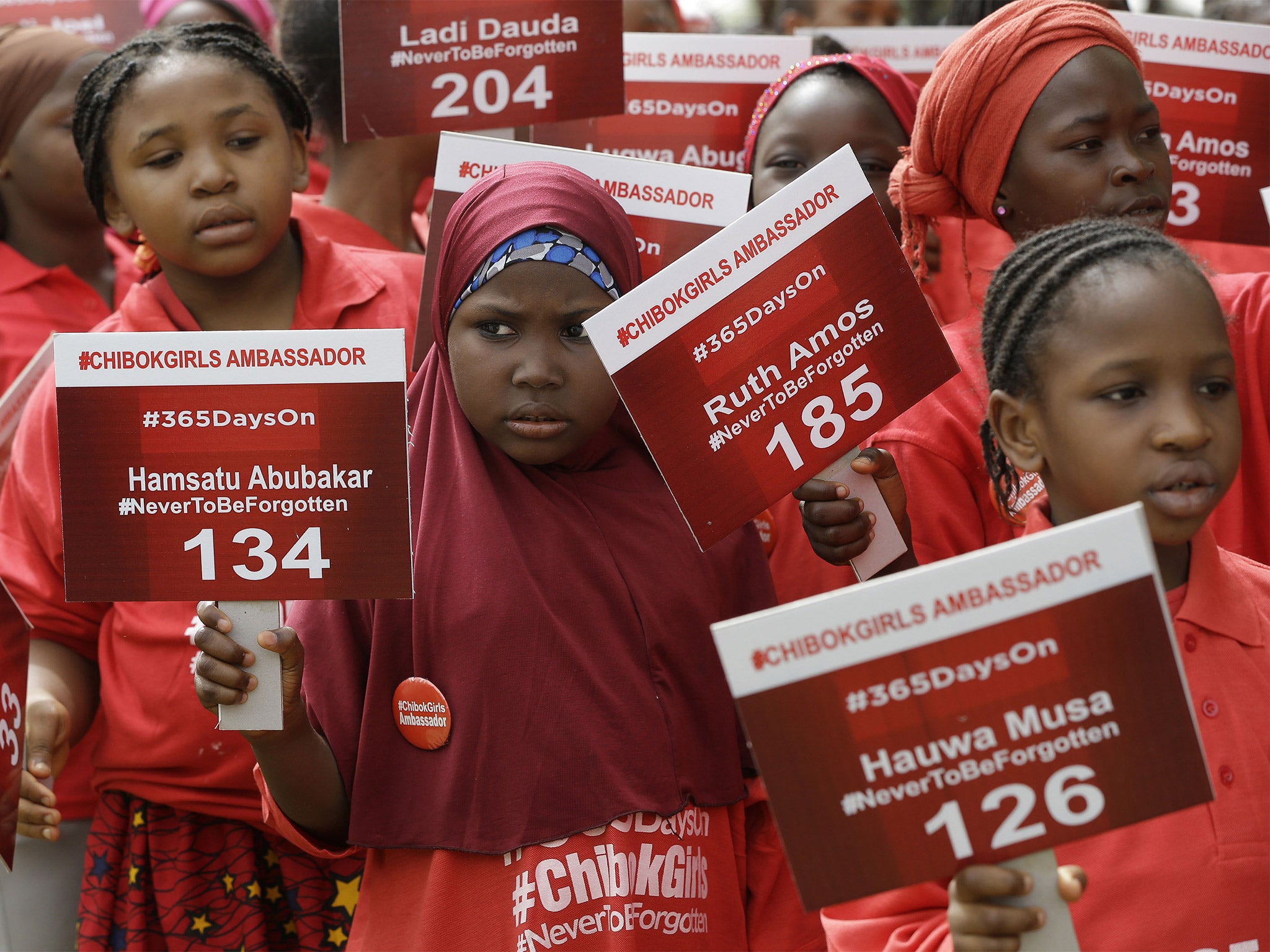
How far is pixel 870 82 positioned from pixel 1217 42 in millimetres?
855

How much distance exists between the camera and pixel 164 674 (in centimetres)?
282

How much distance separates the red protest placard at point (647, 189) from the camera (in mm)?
3100

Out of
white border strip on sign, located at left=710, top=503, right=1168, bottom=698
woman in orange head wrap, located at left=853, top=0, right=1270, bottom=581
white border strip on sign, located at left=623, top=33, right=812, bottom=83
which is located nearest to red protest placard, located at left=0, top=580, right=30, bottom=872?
white border strip on sign, located at left=710, top=503, right=1168, bottom=698

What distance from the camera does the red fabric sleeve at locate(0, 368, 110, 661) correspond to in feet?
9.30

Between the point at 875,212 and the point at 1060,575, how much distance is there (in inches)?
35.7

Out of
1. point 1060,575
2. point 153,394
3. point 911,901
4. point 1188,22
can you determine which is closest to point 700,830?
point 911,901

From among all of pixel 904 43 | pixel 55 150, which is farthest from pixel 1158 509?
pixel 55 150

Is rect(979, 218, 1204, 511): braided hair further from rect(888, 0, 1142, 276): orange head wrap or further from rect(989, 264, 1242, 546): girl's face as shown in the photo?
rect(888, 0, 1142, 276): orange head wrap

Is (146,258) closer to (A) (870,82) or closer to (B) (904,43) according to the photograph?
(A) (870,82)

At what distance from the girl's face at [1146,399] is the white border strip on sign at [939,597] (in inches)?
11.6

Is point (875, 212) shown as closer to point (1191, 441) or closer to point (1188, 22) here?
point (1191, 441)

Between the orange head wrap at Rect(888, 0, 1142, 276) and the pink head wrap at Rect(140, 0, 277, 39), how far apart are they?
9.86 ft

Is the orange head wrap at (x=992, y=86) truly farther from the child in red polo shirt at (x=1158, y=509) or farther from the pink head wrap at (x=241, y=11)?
the pink head wrap at (x=241, y=11)

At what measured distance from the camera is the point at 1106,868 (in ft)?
6.22
